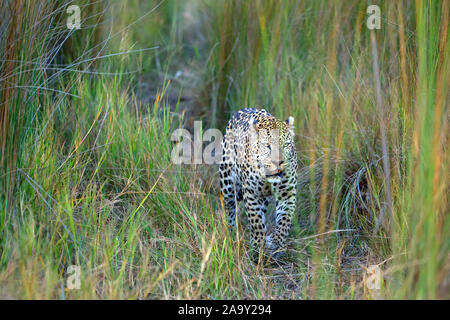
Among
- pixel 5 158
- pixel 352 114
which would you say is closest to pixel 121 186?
pixel 5 158

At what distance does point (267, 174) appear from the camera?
5.48 meters

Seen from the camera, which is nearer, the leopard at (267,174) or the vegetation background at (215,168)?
the vegetation background at (215,168)

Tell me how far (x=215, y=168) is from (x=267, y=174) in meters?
1.87

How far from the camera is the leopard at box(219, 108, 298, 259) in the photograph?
539 cm

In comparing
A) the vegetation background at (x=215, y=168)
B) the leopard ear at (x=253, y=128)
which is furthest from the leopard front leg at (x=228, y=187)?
the leopard ear at (x=253, y=128)

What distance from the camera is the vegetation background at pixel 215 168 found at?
13.6 ft

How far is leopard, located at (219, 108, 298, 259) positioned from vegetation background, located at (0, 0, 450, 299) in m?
0.21

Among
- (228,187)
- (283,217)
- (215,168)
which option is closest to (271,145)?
(283,217)

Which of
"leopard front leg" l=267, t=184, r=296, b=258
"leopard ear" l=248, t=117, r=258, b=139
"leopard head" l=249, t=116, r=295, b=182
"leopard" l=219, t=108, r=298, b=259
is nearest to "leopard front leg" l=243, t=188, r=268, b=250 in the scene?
"leopard" l=219, t=108, r=298, b=259

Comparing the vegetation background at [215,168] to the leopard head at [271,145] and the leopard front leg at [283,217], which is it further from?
the leopard head at [271,145]

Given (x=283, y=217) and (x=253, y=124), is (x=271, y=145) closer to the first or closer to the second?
(x=253, y=124)

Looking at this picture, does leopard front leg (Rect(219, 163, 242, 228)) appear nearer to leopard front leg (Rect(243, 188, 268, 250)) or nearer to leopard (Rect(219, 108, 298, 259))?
leopard (Rect(219, 108, 298, 259))

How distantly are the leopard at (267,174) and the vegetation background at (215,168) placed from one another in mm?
213
